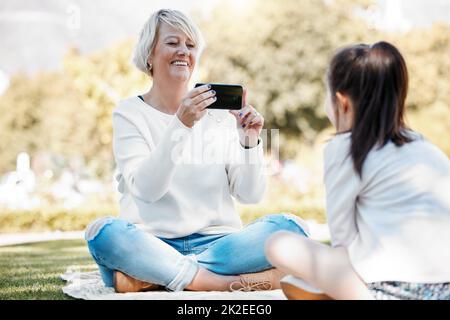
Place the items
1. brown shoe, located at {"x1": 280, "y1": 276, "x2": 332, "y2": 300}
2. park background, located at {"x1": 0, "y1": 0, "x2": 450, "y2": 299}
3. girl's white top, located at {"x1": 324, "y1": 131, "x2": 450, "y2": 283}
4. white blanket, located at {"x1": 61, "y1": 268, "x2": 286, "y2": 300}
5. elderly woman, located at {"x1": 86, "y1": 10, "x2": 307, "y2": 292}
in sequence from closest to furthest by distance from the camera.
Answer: girl's white top, located at {"x1": 324, "y1": 131, "x2": 450, "y2": 283} → brown shoe, located at {"x1": 280, "y1": 276, "x2": 332, "y2": 300} → white blanket, located at {"x1": 61, "y1": 268, "x2": 286, "y2": 300} → elderly woman, located at {"x1": 86, "y1": 10, "x2": 307, "y2": 292} → park background, located at {"x1": 0, "y1": 0, "x2": 450, "y2": 299}

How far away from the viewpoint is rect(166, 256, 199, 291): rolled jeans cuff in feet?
10.4

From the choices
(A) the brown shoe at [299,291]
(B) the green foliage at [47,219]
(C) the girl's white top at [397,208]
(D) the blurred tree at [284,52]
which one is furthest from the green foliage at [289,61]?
(C) the girl's white top at [397,208]

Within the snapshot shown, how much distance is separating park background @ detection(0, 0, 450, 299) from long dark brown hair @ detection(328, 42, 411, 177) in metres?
10.5

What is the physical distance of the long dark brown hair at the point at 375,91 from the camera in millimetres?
2352

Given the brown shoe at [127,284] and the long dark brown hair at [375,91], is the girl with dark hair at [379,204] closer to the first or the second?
the long dark brown hair at [375,91]

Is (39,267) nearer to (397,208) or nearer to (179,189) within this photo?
(179,189)

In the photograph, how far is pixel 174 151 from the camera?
296 cm

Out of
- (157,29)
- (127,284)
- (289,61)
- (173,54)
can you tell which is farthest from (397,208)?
(289,61)

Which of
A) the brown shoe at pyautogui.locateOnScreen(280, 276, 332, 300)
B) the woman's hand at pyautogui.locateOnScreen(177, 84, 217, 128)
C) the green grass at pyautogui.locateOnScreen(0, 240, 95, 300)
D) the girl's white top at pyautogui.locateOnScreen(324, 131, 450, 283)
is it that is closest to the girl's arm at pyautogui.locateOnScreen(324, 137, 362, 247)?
the girl's white top at pyautogui.locateOnScreen(324, 131, 450, 283)

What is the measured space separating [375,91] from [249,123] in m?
0.99

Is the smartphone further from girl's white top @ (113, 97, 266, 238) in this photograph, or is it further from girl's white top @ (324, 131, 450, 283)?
girl's white top @ (324, 131, 450, 283)

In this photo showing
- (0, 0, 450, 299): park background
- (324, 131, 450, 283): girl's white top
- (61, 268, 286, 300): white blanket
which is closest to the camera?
(324, 131, 450, 283): girl's white top

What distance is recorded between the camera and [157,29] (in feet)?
11.5
